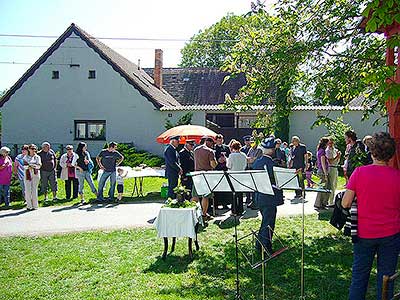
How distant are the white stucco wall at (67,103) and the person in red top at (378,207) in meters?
23.1

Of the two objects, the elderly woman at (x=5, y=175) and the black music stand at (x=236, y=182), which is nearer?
the black music stand at (x=236, y=182)

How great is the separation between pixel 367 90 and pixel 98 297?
6.04 meters

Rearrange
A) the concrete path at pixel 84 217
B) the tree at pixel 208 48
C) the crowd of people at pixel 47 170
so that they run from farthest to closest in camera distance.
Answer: the tree at pixel 208 48
the crowd of people at pixel 47 170
the concrete path at pixel 84 217

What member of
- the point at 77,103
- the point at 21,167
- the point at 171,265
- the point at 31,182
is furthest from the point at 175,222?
the point at 77,103

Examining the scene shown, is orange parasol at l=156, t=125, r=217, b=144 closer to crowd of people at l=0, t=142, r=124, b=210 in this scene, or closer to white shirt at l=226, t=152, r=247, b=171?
crowd of people at l=0, t=142, r=124, b=210

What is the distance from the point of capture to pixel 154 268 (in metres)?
6.95

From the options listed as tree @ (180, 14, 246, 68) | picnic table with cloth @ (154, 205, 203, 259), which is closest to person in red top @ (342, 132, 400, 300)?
picnic table with cloth @ (154, 205, 203, 259)

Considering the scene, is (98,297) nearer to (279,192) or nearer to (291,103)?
(279,192)

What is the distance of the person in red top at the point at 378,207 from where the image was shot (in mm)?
4312

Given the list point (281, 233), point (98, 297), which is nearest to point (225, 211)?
point (281, 233)

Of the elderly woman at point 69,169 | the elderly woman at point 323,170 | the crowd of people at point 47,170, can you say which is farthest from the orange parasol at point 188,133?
the elderly woman at point 323,170

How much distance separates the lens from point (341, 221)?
16.7 feet

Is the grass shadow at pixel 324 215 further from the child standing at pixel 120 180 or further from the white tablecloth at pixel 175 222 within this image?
the child standing at pixel 120 180

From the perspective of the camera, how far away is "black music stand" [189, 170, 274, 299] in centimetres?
568
